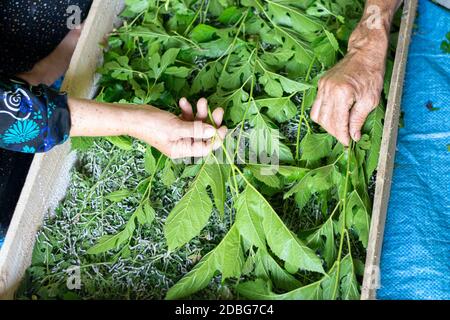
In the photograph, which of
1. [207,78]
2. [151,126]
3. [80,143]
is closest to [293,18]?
[207,78]

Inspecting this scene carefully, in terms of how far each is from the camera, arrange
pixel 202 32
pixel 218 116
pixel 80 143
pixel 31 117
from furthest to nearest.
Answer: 1. pixel 202 32
2. pixel 80 143
3. pixel 218 116
4. pixel 31 117

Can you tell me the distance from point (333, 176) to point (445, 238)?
0.29 meters

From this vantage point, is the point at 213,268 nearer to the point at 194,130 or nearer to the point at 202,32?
the point at 194,130

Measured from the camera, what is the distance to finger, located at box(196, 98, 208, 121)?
1131mm

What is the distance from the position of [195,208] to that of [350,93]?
361mm

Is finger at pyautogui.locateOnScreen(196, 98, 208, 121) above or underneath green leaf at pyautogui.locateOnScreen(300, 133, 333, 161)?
above

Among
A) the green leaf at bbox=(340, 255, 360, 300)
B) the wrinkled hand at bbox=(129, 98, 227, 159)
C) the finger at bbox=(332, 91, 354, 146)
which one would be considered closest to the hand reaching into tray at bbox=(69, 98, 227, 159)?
the wrinkled hand at bbox=(129, 98, 227, 159)

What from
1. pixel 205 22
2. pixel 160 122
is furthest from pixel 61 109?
pixel 205 22

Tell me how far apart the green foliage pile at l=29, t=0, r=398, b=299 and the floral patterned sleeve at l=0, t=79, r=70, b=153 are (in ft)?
0.56

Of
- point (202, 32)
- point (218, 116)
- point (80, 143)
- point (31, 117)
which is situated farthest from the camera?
point (202, 32)

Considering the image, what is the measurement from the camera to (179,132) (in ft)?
3.61

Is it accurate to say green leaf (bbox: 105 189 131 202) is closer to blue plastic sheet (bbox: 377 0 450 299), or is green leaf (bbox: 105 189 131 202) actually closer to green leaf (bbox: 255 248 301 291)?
green leaf (bbox: 255 248 301 291)

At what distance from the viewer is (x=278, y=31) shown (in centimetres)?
133

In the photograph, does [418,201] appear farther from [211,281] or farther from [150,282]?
[150,282]
